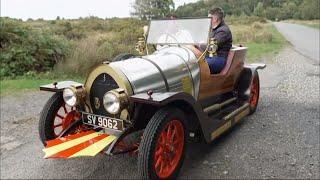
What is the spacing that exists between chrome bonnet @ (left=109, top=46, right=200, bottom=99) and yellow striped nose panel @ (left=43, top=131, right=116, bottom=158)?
659 mm

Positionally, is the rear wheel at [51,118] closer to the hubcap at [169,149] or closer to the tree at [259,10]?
the hubcap at [169,149]

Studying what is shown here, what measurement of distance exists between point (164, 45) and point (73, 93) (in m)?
1.90

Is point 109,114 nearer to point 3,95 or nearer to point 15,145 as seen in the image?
point 15,145

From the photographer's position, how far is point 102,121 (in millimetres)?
4613

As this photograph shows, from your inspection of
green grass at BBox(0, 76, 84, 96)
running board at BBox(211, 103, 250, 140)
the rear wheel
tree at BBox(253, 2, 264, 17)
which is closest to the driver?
running board at BBox(211, 103, 250, 140)

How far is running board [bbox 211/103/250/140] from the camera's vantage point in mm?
5219

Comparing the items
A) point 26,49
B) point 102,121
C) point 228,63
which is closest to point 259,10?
point 26,49

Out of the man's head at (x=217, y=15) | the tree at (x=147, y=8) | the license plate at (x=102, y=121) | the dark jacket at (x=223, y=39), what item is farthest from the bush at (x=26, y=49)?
the license plate at (x=102, y=121)

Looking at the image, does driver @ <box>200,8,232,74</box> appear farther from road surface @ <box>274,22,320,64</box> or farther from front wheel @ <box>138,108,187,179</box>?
road surface @ <box>274,22,320,64</box>

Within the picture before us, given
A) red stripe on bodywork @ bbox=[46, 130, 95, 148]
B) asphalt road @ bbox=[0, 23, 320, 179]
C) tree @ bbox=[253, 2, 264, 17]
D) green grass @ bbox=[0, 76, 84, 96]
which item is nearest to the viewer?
red stripe on bodywork @ bbox=[46, 130, 95, 148]

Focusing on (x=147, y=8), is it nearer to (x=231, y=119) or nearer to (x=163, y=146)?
(x=231, y=119)

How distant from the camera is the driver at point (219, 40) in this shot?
6110 mm

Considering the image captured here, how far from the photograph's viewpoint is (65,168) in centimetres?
498

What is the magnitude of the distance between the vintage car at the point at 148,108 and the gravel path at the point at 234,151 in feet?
1.05
